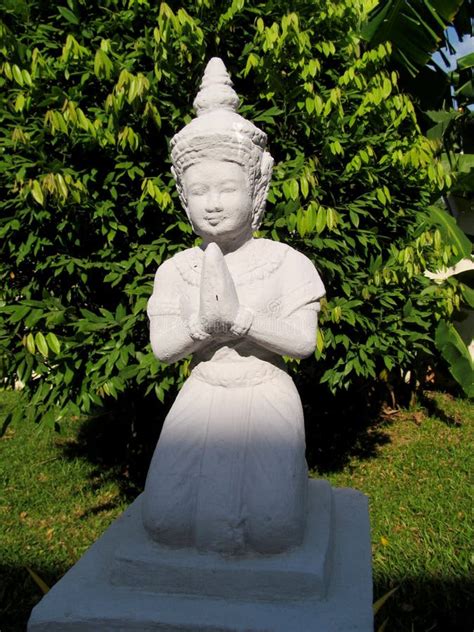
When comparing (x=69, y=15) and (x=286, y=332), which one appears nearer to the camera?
(x=286, y=332)

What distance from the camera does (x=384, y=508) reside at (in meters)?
4.70

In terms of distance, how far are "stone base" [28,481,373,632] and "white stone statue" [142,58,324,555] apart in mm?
79

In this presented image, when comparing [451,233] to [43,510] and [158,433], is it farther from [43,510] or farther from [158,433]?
[43,510]

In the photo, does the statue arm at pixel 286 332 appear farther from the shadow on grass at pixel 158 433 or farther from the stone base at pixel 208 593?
the shadow on grass at pixel 158 433

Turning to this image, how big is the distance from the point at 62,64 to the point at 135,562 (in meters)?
3.10

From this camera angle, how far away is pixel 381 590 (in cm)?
356

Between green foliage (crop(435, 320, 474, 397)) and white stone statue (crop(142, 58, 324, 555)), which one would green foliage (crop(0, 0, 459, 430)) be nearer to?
white stone statue (crop(142, 58, 324, 555))

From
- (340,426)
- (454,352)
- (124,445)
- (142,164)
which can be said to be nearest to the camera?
(142,164)

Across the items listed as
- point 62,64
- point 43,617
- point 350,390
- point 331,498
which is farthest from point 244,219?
point 350,390

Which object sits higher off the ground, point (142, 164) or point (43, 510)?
point (142, 164)

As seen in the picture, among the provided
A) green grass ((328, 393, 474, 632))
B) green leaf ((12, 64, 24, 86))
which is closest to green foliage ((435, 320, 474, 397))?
green grass ((328, 393, 474, 632))

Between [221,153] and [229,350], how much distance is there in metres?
0.77

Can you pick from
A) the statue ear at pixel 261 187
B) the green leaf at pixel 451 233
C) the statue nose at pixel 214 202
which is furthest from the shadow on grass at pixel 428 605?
the green leaf at pixel 451 233

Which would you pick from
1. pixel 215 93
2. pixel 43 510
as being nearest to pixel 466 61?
pixel 215 93
